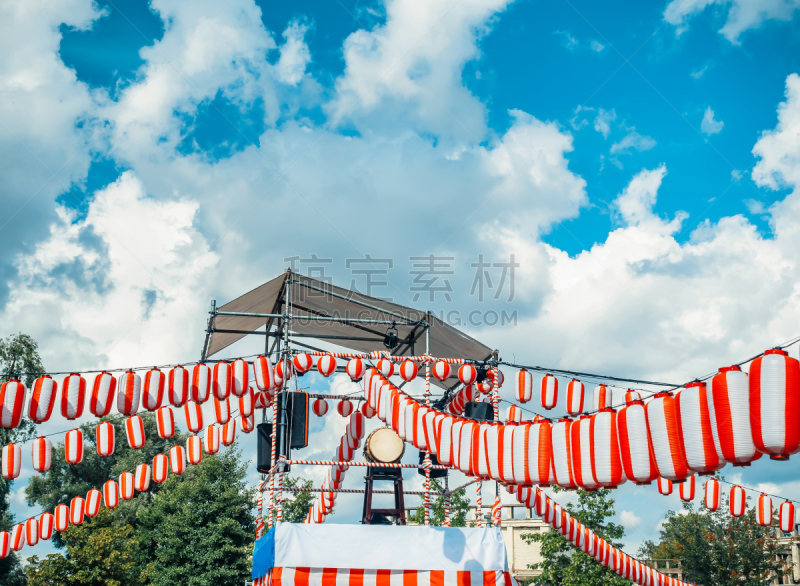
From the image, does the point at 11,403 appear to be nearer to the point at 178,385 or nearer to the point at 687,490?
the point at 178,385

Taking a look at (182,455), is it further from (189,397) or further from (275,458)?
(275,458)

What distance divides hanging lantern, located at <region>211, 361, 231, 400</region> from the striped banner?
11.3 ft

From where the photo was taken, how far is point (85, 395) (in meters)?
11.5

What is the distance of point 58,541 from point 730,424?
32939 mm

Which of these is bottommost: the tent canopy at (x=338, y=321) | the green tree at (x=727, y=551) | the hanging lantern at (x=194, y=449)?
the green tree at (x=727, y=551)

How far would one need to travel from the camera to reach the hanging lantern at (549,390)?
1319cm

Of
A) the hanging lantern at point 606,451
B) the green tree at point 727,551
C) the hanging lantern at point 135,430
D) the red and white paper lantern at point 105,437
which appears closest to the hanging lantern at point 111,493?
the red and white paper lantern at point 105,437

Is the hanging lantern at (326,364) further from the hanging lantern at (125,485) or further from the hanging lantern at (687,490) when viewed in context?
the hanging lantern at (687,490)

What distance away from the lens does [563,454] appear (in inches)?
333

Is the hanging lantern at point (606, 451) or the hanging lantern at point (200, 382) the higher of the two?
the hanging lantern at point (200, 382)

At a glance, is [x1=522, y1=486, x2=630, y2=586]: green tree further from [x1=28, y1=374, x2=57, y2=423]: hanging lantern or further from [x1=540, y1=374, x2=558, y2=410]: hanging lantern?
[x1=28, y1=374, x2=57, y2=423]: hanging lantern

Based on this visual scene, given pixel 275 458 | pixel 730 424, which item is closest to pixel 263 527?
pixel 275 458

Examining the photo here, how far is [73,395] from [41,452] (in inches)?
88.3

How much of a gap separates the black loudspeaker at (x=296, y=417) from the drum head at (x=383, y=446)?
1301 mm
